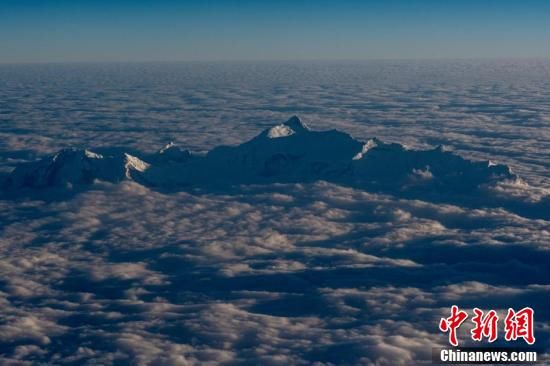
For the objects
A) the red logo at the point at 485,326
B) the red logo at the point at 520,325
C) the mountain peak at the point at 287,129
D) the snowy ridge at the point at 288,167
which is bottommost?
the red logo at the point at 520,325

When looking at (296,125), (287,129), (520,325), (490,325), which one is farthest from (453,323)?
(296,125)

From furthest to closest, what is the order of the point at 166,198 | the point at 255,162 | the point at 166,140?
the point at 166,140, the point at 255,162, the point at 166,198

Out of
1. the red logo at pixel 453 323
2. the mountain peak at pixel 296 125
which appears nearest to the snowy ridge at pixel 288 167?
the mountain peak at pixel 296 125

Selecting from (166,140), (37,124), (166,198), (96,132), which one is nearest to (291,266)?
(166,198)

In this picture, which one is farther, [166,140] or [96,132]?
[96,132]

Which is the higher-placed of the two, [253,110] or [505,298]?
[253,110]

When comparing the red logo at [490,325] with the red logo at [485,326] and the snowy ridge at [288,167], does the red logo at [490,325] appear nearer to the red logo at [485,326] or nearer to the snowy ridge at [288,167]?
the red logo at [485,326]

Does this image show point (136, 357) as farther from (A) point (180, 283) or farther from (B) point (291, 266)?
(B) point (291, 266)

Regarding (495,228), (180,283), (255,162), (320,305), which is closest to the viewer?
(320,305)

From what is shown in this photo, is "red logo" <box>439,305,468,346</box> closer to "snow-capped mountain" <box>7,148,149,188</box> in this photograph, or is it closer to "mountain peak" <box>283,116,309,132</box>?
"snow-capped mountain" <box>7,148,149,188</box>
